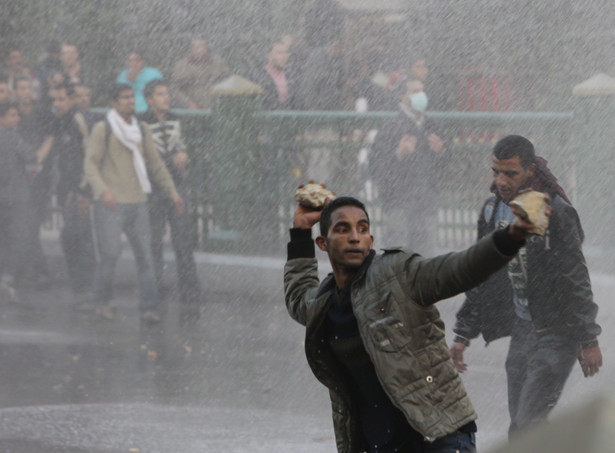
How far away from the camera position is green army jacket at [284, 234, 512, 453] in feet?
9.27

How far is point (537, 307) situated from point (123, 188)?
411cm

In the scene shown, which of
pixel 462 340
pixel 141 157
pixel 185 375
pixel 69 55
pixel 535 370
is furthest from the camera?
pixel 69 55

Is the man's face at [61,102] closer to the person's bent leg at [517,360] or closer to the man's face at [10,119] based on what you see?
the man's face at [10,119]

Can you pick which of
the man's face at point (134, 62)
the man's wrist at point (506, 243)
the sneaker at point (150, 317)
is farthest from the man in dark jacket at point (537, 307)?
the man's face at point (134, 62)

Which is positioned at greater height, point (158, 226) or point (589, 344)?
point (589, 344)

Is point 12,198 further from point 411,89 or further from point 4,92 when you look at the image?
point 411,89

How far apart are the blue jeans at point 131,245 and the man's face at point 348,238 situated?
17.5 ft

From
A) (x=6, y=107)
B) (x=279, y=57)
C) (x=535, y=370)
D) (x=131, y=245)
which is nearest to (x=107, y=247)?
(x=131, y=245)

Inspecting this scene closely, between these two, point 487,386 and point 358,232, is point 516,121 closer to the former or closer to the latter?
point 487,386

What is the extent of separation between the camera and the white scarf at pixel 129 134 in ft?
26.5

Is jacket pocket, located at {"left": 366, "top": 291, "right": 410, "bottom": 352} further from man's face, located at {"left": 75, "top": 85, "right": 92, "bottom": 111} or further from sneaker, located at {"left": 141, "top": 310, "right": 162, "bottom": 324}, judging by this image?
man's face, located at {"left": 75, "top": 85, "right": 92, "bottom": 111}

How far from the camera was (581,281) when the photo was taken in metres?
4.65

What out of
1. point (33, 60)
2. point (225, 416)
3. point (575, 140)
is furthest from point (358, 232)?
point (33, 60)

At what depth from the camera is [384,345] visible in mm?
2850
